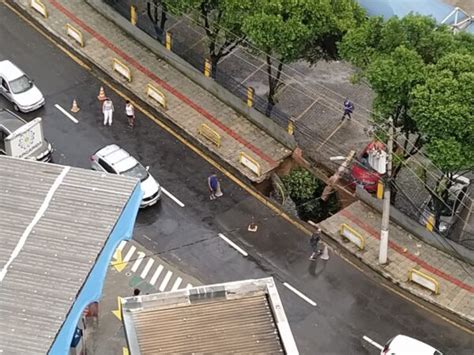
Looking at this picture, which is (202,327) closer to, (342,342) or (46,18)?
(342,342)

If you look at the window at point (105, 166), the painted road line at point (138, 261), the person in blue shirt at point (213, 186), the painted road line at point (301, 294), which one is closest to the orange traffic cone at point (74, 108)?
the window at point (105, 166)

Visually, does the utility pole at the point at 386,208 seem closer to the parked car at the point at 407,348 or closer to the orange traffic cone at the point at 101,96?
the parked car at the point at 407,348

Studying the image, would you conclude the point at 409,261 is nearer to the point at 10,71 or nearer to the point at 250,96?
the point at 250,96

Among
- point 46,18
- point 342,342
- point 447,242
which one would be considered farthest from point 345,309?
point 46,18

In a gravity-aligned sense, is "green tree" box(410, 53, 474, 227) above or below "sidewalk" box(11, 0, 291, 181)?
above

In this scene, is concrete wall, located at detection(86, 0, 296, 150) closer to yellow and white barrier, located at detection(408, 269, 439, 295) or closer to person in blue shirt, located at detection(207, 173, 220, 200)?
person in blue shirt, located at detection(207, 173, 220, 200)

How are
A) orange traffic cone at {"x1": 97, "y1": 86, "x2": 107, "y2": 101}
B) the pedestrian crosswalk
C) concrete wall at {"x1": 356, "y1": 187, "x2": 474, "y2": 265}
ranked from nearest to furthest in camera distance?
the pedestrian crosswalk, concrete wall at {"x1": 356, "y1": 187, "x2": 474, "y2": 265}, orange traffic cone at {"x1": 97, "y1": 86, "x2": 107, "y2": 101}

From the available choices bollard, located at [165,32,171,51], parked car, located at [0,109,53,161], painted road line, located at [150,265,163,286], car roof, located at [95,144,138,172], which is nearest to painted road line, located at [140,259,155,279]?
painted road line, located at [150,265,163,286]
